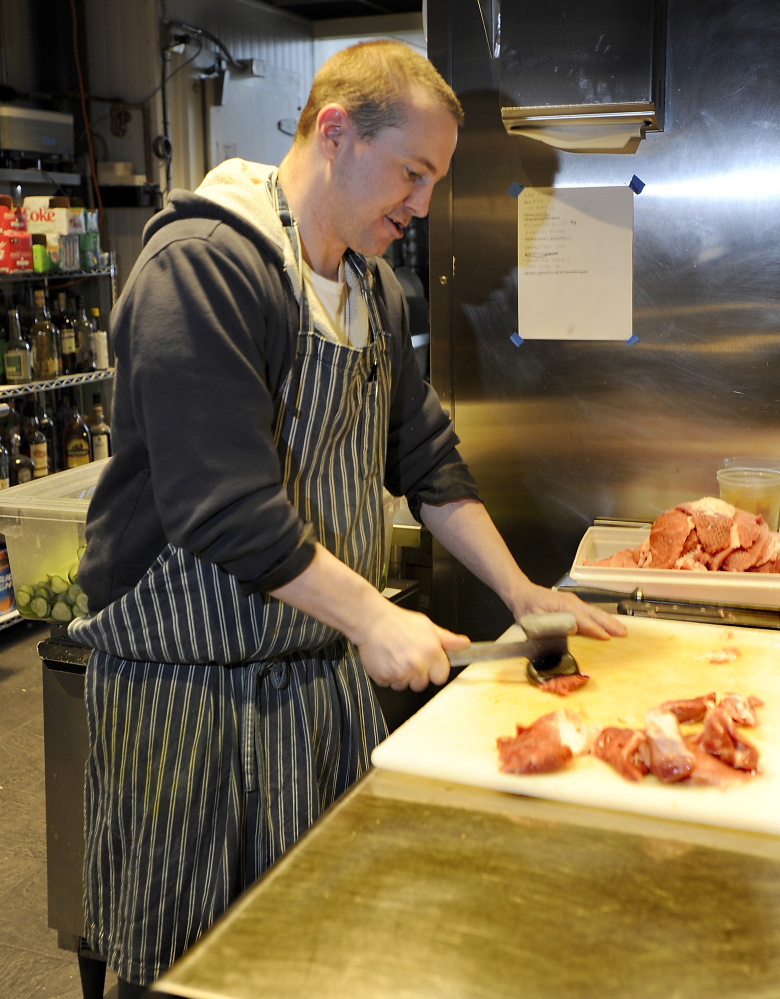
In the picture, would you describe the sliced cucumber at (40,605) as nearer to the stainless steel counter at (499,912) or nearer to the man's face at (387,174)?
the man's face at (387,174)

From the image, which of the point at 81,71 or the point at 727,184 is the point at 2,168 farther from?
the point at 727,184

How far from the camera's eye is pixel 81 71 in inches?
224

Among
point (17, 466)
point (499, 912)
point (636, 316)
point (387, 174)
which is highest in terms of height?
point (387, 174)

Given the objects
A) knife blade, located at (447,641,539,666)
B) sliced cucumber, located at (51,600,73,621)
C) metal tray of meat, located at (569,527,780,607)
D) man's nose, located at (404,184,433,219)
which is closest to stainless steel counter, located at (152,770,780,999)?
knife blade, located at (447,641,539,666)

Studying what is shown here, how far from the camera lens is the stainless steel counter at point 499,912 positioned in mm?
841

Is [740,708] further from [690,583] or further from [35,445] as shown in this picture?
[35,445]

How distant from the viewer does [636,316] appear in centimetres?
229

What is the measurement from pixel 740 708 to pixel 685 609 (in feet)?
1.56

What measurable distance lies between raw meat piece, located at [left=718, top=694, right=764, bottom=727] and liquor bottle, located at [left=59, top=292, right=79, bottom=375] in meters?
4.29

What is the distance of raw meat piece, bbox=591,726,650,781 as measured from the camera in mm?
1185

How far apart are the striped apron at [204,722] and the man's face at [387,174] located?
107 mm

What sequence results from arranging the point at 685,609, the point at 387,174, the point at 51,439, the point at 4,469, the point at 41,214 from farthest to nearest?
the point at 51,439
the point at 41,214
the point at 4,469
the point at 685,609
the point at 387,174

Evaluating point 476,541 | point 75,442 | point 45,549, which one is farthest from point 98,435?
point 476,541

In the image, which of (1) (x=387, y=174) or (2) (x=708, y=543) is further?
(2) (x=708, y=543)
